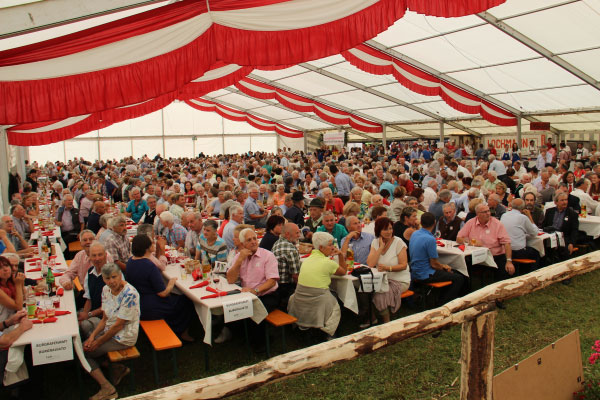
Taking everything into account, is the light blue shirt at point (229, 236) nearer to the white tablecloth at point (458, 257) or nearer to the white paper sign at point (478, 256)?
the white tablecloth at point (458, 257)

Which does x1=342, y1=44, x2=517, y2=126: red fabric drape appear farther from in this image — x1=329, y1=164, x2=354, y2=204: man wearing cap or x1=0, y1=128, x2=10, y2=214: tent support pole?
x1=0, y1=128, x2=10, y2=214: tent support pole

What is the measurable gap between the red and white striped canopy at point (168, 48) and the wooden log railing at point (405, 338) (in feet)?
8.29

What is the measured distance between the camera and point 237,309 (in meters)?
4.11

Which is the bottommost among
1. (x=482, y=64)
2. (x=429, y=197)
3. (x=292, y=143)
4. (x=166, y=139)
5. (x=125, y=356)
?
(x=125, y=356)

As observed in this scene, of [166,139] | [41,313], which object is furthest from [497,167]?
[166,139]

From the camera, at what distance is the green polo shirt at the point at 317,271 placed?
4305mm

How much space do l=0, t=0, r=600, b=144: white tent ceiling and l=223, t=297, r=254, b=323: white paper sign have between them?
2535 mm

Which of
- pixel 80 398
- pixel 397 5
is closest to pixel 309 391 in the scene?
pixel 80 398

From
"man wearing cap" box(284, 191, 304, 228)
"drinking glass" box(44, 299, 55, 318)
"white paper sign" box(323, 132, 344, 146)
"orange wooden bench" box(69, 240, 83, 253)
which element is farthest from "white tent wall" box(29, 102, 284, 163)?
"drinking glass" box(44, 299, 55, 318)

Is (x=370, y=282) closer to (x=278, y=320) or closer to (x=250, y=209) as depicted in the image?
(x=278, y=320)

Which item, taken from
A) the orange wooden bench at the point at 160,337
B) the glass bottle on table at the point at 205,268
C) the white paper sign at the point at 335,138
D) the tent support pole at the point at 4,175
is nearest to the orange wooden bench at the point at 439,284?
the glass bottle on table at the point at 205,268

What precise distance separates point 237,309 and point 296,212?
325 centimetres

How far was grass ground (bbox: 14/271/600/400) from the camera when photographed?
149 inches

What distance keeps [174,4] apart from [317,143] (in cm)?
2635
